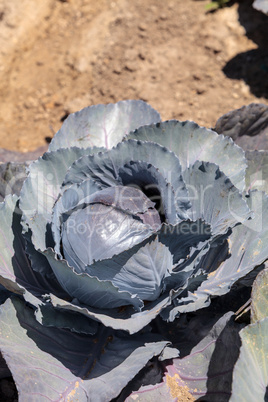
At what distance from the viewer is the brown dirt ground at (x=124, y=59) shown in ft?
13.6

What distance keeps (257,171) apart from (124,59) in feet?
8.17

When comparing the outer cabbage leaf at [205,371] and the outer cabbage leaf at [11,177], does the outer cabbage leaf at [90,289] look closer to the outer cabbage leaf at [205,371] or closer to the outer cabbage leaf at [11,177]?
the outer cabbage leaf at [205,371]

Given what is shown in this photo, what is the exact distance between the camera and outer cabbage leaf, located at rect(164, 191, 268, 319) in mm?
1911

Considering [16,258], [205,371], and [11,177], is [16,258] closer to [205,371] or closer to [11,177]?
[11,177]

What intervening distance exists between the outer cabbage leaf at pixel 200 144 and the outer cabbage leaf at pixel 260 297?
412 mm

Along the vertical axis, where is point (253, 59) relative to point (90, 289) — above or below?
above

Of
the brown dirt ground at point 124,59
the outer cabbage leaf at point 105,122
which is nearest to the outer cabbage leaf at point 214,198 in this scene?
the outer cabbage leaf at point 105,122

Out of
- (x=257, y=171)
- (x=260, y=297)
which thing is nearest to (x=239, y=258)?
(x=260, y=297)

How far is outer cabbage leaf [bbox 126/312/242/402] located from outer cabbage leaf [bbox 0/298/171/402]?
19 cm

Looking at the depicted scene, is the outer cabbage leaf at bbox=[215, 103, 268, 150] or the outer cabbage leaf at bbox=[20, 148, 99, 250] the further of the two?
the outer cabbage leaf at bbox=[215, 103, 268, 150]

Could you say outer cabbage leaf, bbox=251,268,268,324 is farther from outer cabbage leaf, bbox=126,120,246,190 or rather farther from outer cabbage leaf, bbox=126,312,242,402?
outer cabbage leaf, bbox=126,120,246,190

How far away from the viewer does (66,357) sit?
1972 mm

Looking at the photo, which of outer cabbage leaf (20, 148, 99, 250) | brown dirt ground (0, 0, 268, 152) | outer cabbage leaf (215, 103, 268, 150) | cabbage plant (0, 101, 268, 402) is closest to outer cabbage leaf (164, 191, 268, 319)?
cabbage plant (0, 101, 268, 402)

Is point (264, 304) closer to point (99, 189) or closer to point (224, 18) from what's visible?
point (99, 189)
